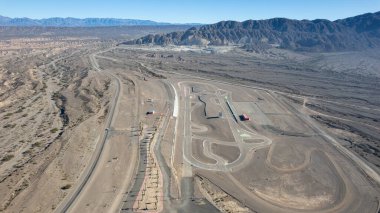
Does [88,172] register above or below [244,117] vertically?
below

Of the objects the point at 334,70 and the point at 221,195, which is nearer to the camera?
the point at 221,195

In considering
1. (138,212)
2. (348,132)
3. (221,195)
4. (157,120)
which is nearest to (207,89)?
(157,120)

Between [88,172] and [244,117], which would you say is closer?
[88,172]

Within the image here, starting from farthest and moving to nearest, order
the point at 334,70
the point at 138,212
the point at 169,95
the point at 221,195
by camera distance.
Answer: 1. the point at 334,70
2. the point at 169,95
3. the point at 221,195
4. the point at 138,212

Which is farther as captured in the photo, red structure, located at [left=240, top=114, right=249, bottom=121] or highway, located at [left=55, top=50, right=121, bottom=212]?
red structure, located at [left=240, top=114, right=249, bottom=121]

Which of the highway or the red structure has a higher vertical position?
the red structure

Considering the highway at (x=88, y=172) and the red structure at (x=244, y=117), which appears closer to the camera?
the highway at (x=88, y=172)

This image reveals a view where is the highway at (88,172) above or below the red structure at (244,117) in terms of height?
below

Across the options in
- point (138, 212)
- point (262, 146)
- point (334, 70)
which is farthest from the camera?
point (334, 70)

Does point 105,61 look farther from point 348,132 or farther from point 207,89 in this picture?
point 348,132
